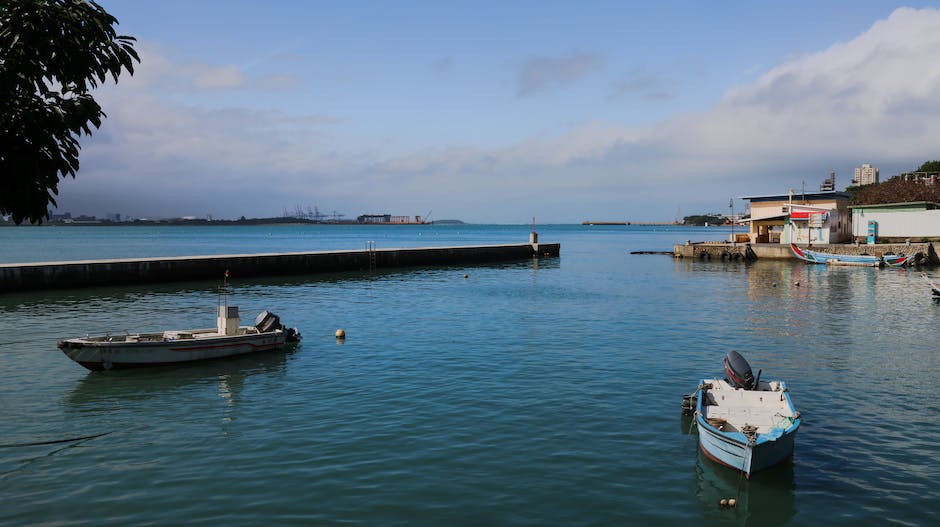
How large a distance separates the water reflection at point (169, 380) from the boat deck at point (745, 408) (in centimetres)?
1389

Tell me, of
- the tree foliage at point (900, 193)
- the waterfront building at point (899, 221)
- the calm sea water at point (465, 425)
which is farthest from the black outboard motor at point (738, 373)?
the tree foliage at point (900, 193)

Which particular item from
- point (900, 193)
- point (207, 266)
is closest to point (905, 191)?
point (900, 193)

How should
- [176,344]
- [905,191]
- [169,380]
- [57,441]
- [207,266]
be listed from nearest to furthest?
[57,441]
[169,380]
[176,344]
[207,266]
[905,191]

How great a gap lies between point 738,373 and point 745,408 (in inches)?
75.2

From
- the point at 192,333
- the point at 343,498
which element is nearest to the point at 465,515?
the point at 343,498

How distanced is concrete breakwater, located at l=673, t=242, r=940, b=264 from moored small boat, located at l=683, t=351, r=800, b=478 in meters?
67.1

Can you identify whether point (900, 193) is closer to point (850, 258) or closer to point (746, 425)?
point (850, 258)

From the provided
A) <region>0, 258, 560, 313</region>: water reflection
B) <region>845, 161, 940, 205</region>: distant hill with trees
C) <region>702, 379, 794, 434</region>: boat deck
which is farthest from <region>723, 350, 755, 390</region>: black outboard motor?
<region>845, 161, 940, 205</region>: distant hill with trees

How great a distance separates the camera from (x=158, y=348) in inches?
919

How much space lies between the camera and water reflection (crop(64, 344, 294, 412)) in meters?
19.7

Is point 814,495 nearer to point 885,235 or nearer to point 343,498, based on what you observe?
point 343,498

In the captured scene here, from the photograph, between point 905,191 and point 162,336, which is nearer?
point 162,336

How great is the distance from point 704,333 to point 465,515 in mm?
23068

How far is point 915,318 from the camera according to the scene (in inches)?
1410
